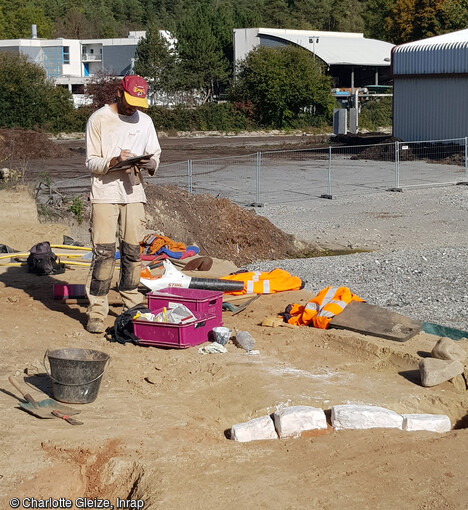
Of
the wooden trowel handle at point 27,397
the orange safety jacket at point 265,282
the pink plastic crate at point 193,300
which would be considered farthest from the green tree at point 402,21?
the wooden trowel handle at point 27,397

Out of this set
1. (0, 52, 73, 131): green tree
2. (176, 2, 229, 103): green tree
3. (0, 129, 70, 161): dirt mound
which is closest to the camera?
(0, 129, 70, 161): dirt mound

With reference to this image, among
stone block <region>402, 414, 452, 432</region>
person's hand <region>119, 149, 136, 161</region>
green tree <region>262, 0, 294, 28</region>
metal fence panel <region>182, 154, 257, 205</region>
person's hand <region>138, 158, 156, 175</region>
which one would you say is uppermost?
green tree <region>262, 0, 294, 28</region>

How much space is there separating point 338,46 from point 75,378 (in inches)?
2909

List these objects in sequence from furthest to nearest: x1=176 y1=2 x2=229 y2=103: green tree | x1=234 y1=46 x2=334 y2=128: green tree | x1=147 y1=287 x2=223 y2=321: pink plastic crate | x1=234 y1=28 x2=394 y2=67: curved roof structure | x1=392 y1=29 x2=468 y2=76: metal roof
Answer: x1=234 y1=28 x2=394 y2=67: curved roof structure
x1=176 y1=2 x2=229 y2=103: green tree
x1=234 y1=46 x2=334 y2=128: green tree
x1=392 y1=29 x2=468 y2=76: metal roof
x1=147 y1=287 x2=223 y2=321: pink plastic crate

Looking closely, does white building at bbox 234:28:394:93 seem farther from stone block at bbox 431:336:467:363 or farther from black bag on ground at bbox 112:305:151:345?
stone block at bbox 431:336:467:363

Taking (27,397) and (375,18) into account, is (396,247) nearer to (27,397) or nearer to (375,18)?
(27,397)

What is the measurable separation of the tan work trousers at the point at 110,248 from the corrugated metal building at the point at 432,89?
29360 millimetres

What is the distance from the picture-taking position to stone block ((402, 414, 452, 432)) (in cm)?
634

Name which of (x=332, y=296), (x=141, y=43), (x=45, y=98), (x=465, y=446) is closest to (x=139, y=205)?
(x=332, y=296)

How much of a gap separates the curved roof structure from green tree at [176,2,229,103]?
2959mm

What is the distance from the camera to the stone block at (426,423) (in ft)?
20.8

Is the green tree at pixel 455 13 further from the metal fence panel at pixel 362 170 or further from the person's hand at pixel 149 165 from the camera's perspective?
the person's hand at pixel 149 165

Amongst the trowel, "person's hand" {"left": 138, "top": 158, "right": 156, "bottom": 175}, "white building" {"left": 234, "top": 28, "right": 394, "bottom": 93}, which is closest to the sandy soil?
the trowel

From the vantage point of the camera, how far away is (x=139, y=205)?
857cm
